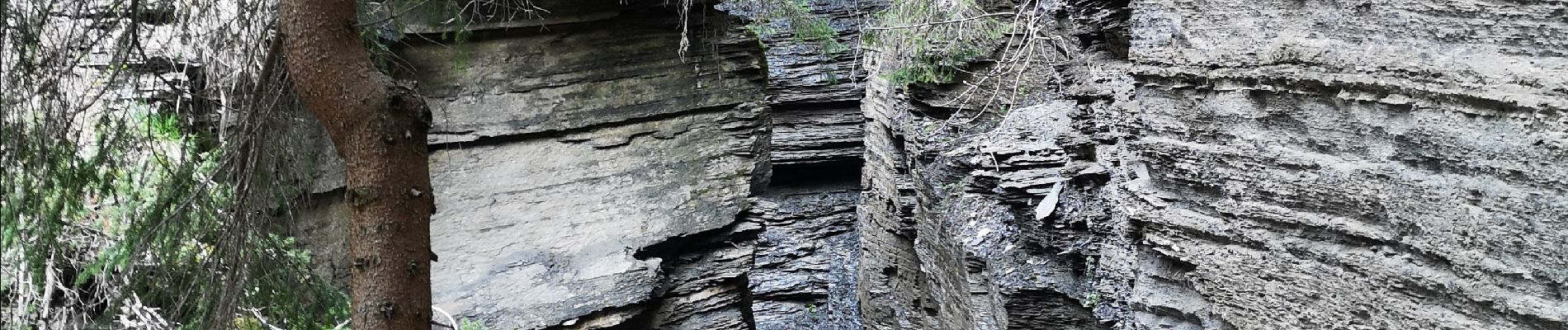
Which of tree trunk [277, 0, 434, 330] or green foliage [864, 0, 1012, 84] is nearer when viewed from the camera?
tree trunk [277, 0, 434, 330]

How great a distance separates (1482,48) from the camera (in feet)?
6.23

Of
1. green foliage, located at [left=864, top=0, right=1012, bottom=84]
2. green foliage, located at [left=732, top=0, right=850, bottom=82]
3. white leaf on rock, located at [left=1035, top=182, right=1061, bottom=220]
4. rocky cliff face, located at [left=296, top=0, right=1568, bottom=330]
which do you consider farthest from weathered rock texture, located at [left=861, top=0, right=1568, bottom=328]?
green foliage, located at [left=732, top=0, right=850, bottom=82]

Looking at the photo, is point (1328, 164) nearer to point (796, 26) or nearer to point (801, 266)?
point (796, 26)

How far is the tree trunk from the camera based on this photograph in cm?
349

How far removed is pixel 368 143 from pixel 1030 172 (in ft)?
9.04

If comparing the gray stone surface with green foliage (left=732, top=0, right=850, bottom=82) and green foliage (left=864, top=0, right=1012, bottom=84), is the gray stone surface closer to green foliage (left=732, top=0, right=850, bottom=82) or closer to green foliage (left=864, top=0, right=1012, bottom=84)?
green foliage (left=732, top=0, right=850, bottom=82)

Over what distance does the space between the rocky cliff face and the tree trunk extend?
2343mm

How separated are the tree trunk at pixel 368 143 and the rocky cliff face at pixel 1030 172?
92.3 inches

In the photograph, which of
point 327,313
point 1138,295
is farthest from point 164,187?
Result: point 1138,295

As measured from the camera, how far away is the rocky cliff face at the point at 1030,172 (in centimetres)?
198

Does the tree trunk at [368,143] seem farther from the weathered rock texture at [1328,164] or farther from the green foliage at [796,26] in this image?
the green foliage at [796,26]

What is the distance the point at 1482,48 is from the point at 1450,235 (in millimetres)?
361

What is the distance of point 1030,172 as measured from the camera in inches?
185

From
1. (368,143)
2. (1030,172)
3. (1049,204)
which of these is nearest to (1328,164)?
(1049,204)
